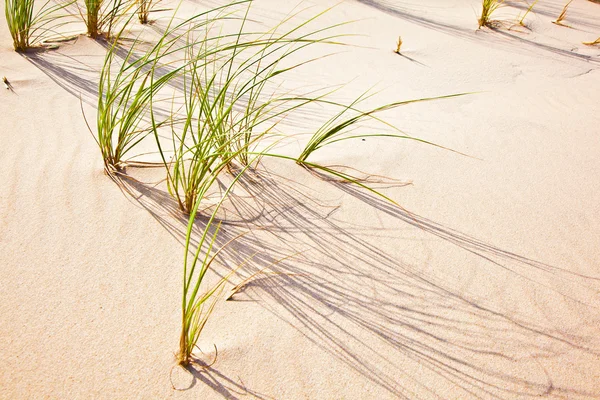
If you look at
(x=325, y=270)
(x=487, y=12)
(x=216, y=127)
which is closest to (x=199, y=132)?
(x=216, y=127)

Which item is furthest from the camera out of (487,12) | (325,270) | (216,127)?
(487,12)

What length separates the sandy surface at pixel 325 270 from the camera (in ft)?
4.61

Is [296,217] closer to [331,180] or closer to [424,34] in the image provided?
[331,180]

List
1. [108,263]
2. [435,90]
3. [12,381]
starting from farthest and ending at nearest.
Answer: [435,90] → [108,263] → [12,381]

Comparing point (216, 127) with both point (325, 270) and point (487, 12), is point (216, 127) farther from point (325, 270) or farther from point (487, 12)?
point (487, 12)

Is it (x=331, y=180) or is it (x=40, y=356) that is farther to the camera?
(x=331, y=180)

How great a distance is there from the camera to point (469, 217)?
217 centimetres

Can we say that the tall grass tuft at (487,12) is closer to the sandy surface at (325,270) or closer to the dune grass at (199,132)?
the sandy surface at (325,270)

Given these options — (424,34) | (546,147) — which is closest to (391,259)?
(546,147)

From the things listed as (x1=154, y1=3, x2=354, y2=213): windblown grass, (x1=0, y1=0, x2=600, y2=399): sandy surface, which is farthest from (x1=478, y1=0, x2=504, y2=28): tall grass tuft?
(x1=154, y1=3, x2=354, y2=213): windblown grass

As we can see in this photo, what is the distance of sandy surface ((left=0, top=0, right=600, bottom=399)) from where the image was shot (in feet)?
4.61

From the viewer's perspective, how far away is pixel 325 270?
1.76 metres

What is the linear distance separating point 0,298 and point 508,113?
3.01 meters

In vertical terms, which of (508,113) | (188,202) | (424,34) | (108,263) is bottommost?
(108,263)
